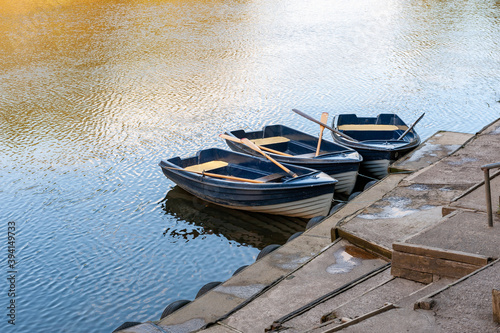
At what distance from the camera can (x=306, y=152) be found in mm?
16766

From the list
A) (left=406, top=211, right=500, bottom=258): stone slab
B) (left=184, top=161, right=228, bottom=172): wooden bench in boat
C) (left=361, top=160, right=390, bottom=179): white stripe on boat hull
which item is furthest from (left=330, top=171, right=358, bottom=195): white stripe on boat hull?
(left=406, top=211, right=500, bottom=258): stone slab

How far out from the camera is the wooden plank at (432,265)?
6.27 meters

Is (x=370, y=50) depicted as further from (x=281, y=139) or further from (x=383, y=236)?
(x=383, y=236)

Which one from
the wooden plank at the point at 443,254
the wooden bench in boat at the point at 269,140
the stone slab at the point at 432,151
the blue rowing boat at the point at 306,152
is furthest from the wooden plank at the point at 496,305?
the wooden bench in boat at the point at 269,140

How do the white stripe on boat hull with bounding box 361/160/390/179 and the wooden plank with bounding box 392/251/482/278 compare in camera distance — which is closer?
the wooden plank with bounding box 392/251/482/278

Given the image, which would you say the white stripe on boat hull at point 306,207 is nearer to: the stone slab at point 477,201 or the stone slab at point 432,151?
the stone slab at point 432,151

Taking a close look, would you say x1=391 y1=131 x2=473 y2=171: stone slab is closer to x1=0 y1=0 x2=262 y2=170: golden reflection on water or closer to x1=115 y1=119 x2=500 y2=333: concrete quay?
x1=115 y1=119 x2=500 y2=333: concrete quay

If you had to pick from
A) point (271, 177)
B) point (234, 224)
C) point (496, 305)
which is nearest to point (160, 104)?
point (271, 177)

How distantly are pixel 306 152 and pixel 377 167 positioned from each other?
2.28 m

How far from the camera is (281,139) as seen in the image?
1733cm

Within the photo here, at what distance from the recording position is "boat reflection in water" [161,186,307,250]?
13477mm

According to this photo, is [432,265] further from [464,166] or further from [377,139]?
[377,139]

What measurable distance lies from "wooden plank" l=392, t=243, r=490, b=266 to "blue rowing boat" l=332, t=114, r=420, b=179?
8.99m

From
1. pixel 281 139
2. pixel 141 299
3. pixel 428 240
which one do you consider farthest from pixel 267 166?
pixel 428 240
